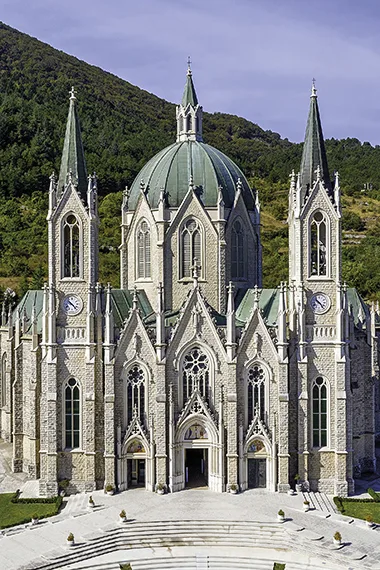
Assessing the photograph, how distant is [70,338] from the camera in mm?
35031

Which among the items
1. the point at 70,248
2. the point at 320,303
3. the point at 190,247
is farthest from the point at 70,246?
the point at 320,303

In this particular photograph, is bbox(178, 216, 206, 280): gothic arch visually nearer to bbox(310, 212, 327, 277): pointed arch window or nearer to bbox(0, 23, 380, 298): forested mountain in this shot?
bbox(310, 212, 327, 277): pointed arch window

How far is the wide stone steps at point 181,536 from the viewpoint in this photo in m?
27.7

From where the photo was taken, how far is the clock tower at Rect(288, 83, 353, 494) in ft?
→ 113

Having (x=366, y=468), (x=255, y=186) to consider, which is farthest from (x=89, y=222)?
(x=255, y=186)

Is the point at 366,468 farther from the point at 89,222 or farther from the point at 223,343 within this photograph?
the point at 89,222

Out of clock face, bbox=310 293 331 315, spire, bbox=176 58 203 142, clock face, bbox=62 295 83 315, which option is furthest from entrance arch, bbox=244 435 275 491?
spire, bbox=176 58 203 142

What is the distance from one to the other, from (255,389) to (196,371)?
11.8 feet

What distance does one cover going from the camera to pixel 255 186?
112562 mm

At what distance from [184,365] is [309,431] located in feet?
26.8

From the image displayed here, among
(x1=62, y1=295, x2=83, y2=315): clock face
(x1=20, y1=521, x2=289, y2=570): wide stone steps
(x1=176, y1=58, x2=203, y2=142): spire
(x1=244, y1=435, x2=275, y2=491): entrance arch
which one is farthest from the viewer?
(x1=176, y1=58, x2=203, y2=142): spire

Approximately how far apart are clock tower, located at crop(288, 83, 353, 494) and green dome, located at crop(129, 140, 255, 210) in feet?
18.5

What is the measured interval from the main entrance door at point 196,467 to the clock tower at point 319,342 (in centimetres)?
552

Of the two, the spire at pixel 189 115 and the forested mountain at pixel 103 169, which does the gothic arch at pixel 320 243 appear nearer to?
the spire at pixel 189 115
